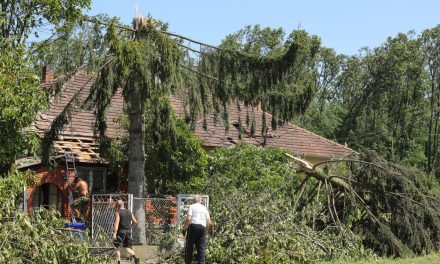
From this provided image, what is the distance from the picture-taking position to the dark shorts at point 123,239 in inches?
606

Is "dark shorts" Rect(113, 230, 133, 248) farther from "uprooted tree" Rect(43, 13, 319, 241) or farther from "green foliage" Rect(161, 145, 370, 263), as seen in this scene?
"uprooted tree" Rect(43, 13, 319, 241)

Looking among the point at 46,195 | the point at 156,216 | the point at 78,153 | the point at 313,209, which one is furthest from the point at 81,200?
the point at 313,209

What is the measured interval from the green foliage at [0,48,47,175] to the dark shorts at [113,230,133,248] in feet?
8.27

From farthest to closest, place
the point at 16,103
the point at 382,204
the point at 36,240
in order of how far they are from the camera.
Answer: the point at 382,204, the point at 16,103, the point at 36,240

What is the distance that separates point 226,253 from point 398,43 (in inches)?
1626

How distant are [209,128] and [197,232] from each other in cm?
1436

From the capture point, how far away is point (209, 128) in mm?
28234

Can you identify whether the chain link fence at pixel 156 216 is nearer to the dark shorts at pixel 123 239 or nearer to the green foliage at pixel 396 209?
the dark shorts at pixel 123 239

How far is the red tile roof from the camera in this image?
2088 cm

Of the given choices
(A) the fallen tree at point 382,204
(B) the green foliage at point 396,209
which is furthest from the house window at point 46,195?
(B) the green foliage at point 396,209

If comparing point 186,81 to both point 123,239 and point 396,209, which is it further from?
point 396,209

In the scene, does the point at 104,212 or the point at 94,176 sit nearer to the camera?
the point at 104,212

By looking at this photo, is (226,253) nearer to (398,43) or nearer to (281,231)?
(281,231)

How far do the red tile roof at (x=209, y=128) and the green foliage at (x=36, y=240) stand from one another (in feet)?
23.8
